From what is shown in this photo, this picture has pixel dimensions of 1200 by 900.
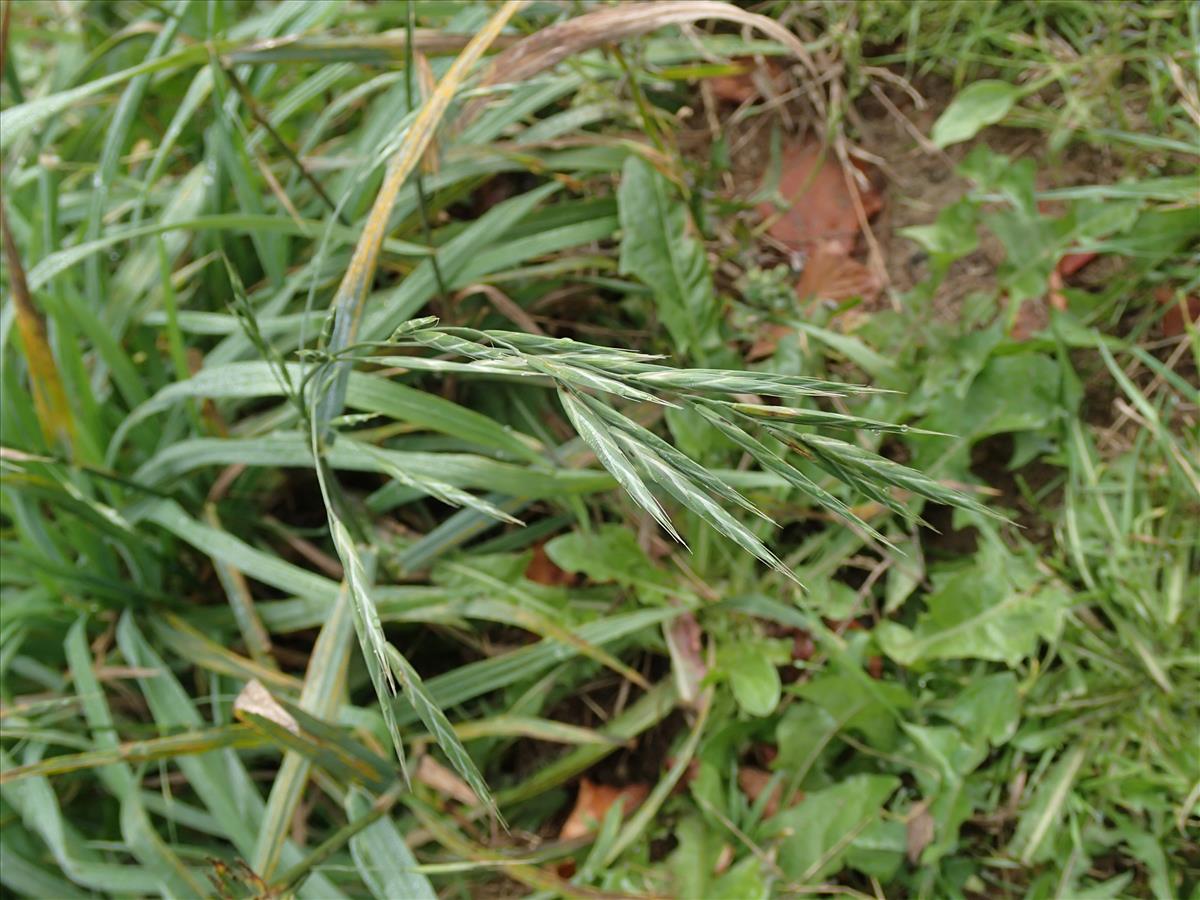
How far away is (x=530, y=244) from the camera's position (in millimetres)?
1857

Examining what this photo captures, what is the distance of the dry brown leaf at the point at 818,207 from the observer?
6.79ft

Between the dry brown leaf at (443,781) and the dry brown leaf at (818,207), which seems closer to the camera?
the dry brown leaf at (443,781)

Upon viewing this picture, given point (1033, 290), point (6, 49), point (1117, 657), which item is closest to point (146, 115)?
point (6, 49)

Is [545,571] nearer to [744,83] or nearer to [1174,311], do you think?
[744,83]

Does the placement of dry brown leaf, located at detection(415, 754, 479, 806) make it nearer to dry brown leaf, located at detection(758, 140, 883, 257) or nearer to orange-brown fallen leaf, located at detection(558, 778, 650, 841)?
orange-brown fallen leaf, located at detection(558, 778, 650, 841)

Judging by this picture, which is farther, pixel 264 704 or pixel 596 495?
pixel 596 495

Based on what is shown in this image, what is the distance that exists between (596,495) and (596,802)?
54 centimetres

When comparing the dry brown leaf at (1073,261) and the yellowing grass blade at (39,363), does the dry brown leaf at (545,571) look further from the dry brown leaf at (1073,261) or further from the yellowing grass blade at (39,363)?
the dry brown leaf at (1073,261)

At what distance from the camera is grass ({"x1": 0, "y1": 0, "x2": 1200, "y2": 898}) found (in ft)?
5.30

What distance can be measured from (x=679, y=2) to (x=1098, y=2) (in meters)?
0.90

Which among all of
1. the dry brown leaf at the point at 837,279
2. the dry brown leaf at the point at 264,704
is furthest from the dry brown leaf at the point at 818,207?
the dry brown leaf at the point at 264,704

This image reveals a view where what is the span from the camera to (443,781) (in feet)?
5.64

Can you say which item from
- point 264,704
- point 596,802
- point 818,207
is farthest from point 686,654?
point 818,207

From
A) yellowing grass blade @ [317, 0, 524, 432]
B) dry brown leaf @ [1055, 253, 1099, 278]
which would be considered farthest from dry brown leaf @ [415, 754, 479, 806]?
dry brown leaf @ [1055, 253, 1099, 278]
